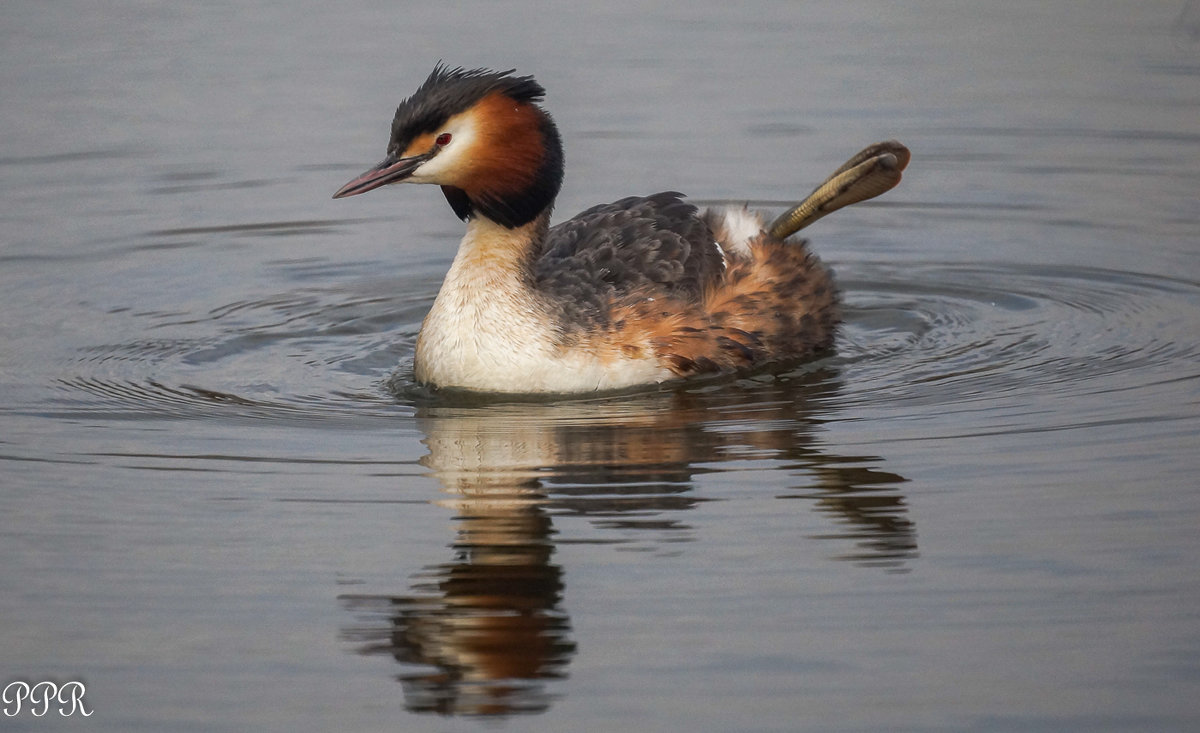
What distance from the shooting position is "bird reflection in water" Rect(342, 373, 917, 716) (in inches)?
235

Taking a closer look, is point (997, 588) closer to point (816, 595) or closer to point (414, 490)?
point (816, 595)

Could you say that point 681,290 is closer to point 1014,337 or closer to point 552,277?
point 552,277

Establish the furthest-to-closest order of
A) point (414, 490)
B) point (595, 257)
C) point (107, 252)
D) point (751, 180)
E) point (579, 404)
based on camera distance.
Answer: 1. point (751, 180)
2. point (107, 252)
3. point (595, 257)
4. point (579, 404)
5. point (414, 490)

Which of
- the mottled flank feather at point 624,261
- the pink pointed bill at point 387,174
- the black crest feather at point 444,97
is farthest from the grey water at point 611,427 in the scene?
the black crest feather at point 444,97

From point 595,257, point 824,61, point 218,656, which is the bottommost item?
point 218,656

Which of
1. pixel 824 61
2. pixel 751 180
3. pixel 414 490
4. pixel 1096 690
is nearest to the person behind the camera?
pixel 1096 690

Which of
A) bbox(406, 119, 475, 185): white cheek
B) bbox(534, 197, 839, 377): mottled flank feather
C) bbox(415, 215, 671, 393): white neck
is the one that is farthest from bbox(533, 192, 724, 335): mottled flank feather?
bbox(406, 119, 475, 185): white cheek

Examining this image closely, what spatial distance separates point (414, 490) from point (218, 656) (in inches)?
63.8

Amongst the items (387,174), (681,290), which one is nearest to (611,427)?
(681,290)

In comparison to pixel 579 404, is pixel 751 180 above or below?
above

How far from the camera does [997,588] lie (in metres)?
6.45

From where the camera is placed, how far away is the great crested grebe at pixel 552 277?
893 cm

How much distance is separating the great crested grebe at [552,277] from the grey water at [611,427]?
212mm

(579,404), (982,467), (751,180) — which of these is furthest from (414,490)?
(751,180)
